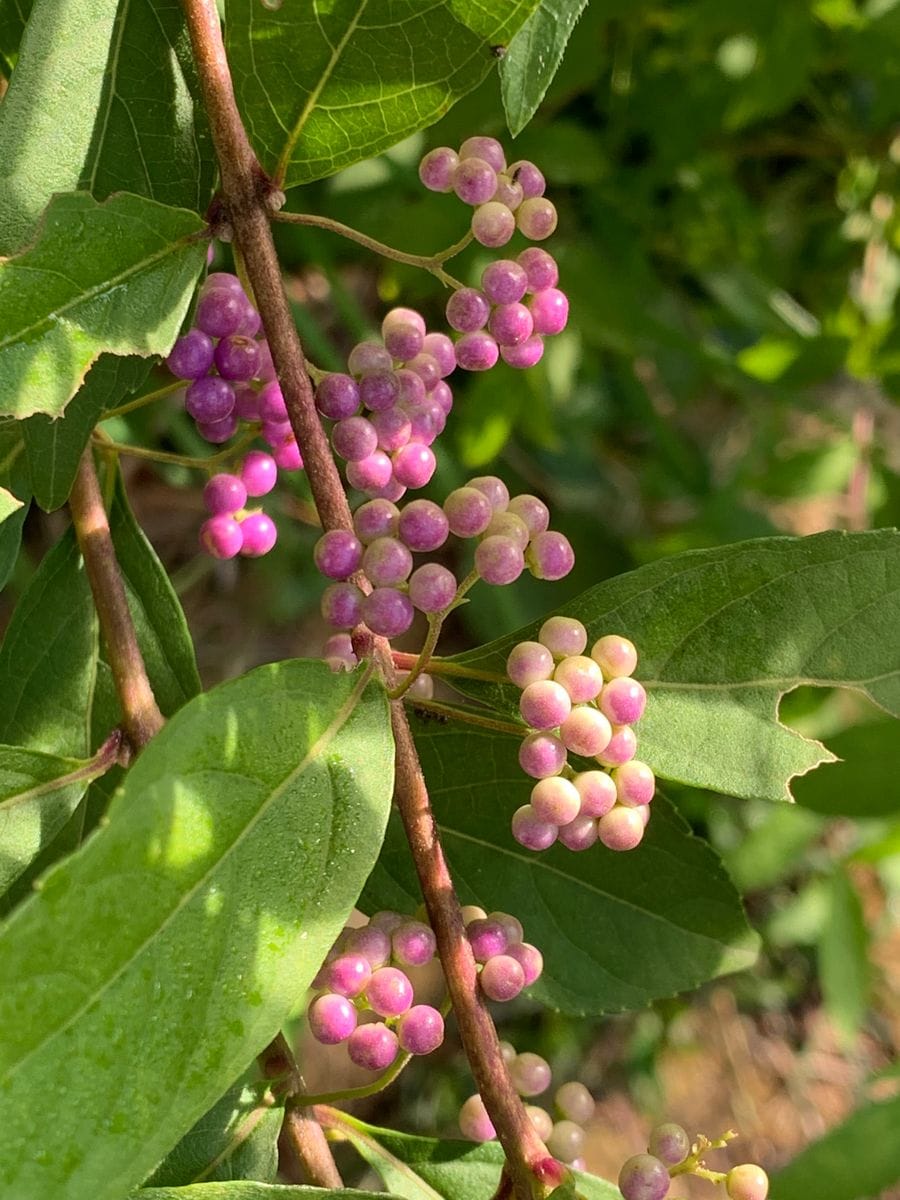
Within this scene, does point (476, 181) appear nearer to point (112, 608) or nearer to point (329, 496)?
point (329, 496)

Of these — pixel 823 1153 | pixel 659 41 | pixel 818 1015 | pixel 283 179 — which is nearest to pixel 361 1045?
pixel 283 179

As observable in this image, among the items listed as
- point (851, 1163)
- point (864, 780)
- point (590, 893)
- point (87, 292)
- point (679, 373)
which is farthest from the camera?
point (679, 373)

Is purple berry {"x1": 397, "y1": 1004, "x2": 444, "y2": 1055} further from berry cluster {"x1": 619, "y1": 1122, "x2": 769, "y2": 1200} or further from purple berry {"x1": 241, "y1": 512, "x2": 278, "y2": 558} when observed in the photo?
purple berry {"x1": 241, "y1": 512, "x2": 278, "y2": 558}

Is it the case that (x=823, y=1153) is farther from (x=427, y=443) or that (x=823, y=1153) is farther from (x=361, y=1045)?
(x=427, y=443)

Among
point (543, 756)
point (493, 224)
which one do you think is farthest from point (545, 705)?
point (493, 224)

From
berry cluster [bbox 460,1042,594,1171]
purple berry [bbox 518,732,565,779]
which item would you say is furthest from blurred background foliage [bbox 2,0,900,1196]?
purple berry [bbox 518,732,565,779]
